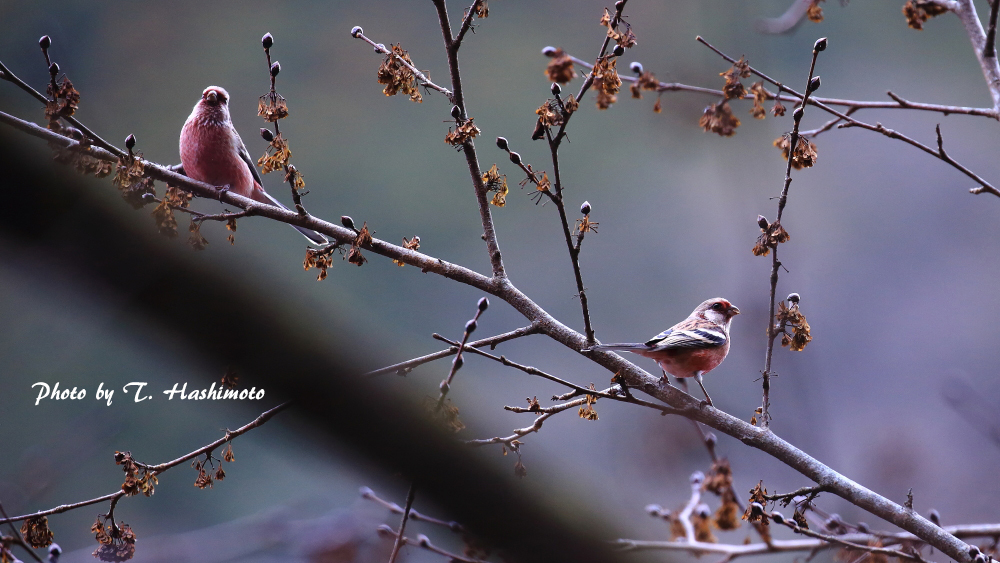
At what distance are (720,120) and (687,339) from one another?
0.74m

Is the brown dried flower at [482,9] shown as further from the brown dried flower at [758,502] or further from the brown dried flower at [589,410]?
the brown dried flower at [758,502]

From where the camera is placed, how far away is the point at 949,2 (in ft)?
6.35

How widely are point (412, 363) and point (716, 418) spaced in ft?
2.54

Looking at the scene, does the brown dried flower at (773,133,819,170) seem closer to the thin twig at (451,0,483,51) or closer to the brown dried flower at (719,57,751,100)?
the brown dried flower at (719,57,751,100)

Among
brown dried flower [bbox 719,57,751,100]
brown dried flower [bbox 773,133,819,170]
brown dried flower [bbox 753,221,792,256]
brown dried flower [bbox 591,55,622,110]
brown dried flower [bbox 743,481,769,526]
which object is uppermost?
brown dried flower [bbox 719,57,751,100]

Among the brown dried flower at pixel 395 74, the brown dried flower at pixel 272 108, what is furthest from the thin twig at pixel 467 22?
the brown dried flower at pixel 272 108

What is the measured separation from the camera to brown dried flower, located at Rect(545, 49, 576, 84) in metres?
1.53

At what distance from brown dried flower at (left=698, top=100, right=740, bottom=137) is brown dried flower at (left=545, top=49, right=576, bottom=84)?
0.55 m

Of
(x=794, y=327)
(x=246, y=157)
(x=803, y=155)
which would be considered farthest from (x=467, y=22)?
(x=246, y=157)

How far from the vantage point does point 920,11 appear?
6.56ft

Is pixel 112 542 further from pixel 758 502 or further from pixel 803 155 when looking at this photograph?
pixel 803 155

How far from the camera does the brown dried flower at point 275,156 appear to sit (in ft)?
5.23

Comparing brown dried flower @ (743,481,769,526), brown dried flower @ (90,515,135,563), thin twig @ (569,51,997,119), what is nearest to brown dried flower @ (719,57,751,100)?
thin twig @ (569,51,997,119)

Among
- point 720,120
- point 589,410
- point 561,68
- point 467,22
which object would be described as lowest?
point 589,410
